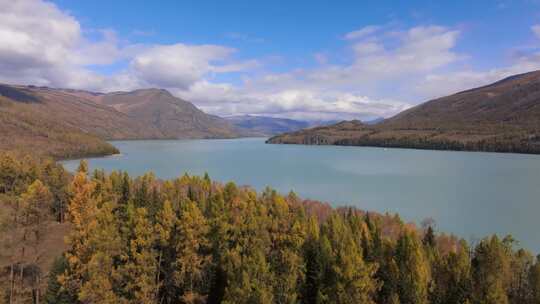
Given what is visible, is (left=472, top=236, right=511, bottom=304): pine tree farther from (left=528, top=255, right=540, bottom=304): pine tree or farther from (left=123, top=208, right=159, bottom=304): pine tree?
(left=123, top=208, right=159, bottom=304): pine tree

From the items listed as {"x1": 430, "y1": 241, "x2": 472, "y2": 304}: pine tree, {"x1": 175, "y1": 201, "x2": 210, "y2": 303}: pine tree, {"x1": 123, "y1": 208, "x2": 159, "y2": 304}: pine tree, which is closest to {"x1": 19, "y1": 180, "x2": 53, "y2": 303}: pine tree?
{"x1": 123, "y1": 208, "x2": 159, "y2": 304}: pine tree

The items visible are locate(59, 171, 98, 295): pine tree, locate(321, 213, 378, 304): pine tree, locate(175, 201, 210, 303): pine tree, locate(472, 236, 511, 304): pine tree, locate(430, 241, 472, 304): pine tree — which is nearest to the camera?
locate(472, 236, 511, 304): pine tree

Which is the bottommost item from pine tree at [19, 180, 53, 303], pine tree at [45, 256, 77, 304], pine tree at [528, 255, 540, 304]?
pine tree at [45, 256, 77, 304]

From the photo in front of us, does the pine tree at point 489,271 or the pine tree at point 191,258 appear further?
the pine tree at point 191,258

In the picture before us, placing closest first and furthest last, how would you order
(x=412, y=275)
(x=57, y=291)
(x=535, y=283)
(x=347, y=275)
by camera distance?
(x=535, y=283)
(x=347, y=275)
(x=412, y=275)
(x=57, y=291)

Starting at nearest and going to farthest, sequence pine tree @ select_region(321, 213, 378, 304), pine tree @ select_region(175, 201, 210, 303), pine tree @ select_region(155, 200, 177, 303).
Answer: pine tree @ select_region(321, 213, 378, 304), pine tree @ select_region(175, 201, 210, 303), pine tree @ select_region(155, 200, 177, 303)

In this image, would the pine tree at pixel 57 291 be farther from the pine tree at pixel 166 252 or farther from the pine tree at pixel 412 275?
the pine tree at pixel 412 275

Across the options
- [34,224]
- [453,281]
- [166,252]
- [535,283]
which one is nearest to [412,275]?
[453,281]

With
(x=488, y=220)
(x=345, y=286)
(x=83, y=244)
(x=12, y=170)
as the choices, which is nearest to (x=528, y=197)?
(x=488, y=220)

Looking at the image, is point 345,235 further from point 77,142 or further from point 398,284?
point 77,142

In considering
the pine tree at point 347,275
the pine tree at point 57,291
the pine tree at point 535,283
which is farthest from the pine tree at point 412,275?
the pine tree at point 57,291

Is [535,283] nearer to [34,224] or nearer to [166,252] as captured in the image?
[166,252]
